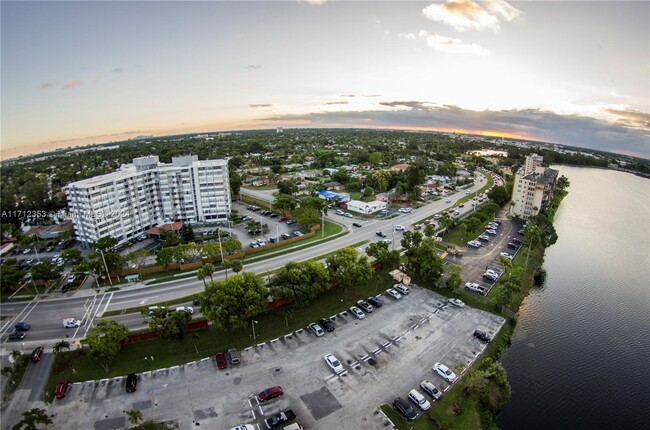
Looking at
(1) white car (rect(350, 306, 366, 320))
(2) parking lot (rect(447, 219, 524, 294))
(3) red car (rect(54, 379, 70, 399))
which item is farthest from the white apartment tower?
(2) parking lot (rect(447, 219, 524, 294))

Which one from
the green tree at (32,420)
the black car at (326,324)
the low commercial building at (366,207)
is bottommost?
the black car at (326,324)

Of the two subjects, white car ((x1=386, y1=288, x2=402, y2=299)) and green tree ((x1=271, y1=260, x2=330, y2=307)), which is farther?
white car ((x1=386, y1=288, x2=402, y2=299))

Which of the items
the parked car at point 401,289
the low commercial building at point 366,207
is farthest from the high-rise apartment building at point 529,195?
the parked car at point 401,289

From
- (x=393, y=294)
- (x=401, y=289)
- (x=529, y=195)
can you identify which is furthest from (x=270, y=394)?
(x=529, y=195)

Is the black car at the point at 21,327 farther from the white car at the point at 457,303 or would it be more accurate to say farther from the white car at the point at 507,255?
the white car at the point at 507,255

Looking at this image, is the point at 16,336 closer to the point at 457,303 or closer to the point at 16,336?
the point at 16,336

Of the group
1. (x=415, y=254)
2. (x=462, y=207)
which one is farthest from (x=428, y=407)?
(x=462, y=207)

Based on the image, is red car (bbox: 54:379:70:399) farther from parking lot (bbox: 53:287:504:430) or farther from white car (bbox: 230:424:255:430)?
white car (bbox: 230:424:255:430)
